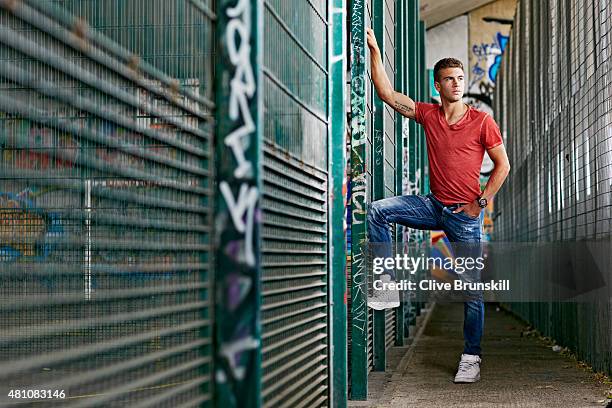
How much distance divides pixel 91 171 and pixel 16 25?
0.45 metres

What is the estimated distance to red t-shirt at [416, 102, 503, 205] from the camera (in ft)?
22.2

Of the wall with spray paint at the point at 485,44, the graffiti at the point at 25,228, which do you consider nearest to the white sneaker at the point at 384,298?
the graffiti at the point at 25,228

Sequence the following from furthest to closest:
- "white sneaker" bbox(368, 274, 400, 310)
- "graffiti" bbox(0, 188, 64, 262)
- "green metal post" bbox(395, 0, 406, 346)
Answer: "green metal post" bbox(395, 0, 406, 346) → "white sneaker" bbox(368, 274, 400, 310) → "graffiti" bbox(0, 188, 64, 262)

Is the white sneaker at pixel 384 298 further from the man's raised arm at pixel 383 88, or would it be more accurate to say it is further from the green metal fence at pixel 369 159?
the man's raised arm at pixel 383 88

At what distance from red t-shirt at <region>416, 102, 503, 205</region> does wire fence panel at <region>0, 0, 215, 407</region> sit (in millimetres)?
3694

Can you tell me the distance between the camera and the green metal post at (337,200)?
5258 mm

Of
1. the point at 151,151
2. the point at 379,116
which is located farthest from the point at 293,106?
the point at 379,116

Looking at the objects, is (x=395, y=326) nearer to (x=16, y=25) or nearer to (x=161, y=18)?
(x=161, y=18)

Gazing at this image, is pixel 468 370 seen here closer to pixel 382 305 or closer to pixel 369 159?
pixel 382 305

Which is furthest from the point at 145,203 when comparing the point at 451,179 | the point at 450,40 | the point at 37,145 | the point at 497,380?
the point at 450,40

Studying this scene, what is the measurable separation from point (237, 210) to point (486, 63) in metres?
26.5

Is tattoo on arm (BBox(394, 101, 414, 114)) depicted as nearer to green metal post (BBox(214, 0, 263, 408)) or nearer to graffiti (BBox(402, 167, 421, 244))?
graffiti (BBox(402, 167, 421, 244))

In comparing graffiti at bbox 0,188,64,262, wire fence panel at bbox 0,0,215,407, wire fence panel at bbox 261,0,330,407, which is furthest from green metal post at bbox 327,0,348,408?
graffiti at bbox 0,188,64,262

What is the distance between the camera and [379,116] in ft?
26.8
